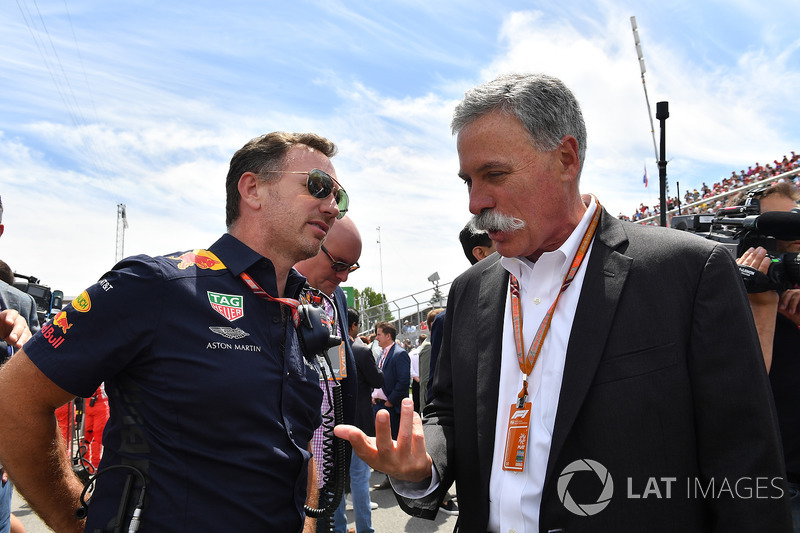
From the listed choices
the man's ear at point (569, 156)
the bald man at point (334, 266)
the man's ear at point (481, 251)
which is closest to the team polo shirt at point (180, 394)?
the man's ear at point (569, 156)

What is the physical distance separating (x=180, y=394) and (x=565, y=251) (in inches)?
61.2

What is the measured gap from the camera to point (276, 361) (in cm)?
214

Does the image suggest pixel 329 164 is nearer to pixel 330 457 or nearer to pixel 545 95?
pixel 545 95

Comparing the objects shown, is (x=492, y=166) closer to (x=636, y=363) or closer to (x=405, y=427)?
(x=636, y=363)

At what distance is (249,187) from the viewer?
2.61 metres

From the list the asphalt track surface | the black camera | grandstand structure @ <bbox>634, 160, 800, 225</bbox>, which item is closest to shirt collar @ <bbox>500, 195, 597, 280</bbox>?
the black camera

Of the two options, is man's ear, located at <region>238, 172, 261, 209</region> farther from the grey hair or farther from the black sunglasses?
the black sunglasses

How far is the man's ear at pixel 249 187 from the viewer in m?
2.59

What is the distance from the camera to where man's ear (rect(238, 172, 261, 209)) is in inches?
102

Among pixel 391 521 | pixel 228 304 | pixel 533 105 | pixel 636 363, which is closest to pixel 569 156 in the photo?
pixel 533 105

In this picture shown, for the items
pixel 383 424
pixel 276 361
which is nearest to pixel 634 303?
pixel 383 424

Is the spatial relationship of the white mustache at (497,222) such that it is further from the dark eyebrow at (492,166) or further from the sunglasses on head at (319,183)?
the sunglasses on head at (319,183)

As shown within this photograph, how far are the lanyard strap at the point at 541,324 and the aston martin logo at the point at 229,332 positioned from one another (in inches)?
42.6

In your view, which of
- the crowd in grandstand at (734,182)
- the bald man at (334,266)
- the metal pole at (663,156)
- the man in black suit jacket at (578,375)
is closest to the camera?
the man in black suit jacket at (578,375)
